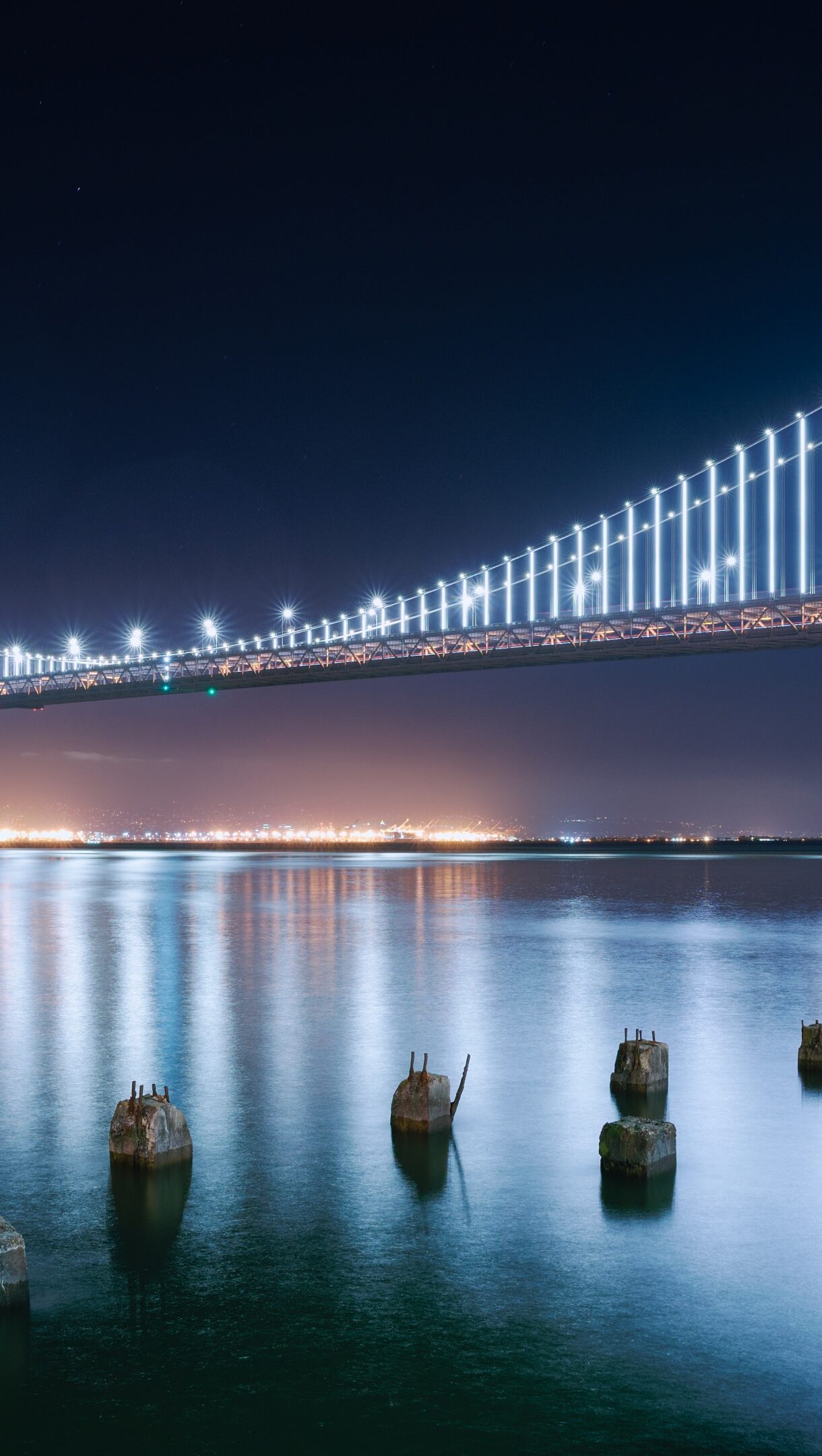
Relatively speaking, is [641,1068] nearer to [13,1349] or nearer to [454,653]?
[13,1349]

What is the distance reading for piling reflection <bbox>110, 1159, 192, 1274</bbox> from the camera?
606cm

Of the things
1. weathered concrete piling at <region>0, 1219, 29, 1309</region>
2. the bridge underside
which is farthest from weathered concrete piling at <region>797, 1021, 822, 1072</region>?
the bridge underside

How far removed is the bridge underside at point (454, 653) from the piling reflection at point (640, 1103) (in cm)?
3109

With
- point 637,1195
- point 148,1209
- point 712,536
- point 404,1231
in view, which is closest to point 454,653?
point 712,536

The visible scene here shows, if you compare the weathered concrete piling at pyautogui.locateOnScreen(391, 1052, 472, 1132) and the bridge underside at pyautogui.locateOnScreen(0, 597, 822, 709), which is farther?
the bridge underside at pyautogui.locateOnScreen(0, 597, 822, 709)

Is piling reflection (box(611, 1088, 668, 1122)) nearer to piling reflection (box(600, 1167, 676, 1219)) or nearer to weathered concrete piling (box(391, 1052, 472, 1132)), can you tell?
weathered concrete piling (box(391, 1052, 472, 1132))

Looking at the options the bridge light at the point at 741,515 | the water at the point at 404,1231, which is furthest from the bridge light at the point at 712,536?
the water at the point at 404,1231

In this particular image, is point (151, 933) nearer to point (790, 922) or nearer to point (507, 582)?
point (790, 922)

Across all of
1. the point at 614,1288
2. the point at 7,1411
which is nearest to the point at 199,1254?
the point at 7,1411

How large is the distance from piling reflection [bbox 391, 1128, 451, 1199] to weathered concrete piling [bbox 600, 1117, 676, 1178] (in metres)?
1.02

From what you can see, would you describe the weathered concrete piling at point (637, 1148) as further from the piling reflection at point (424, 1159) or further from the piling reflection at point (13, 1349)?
the piling reflection at point (13, 1349)

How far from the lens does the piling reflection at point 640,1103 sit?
9.12m

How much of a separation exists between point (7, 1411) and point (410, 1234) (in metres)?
2.38

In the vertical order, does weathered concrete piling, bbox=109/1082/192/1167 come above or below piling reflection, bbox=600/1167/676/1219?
above
